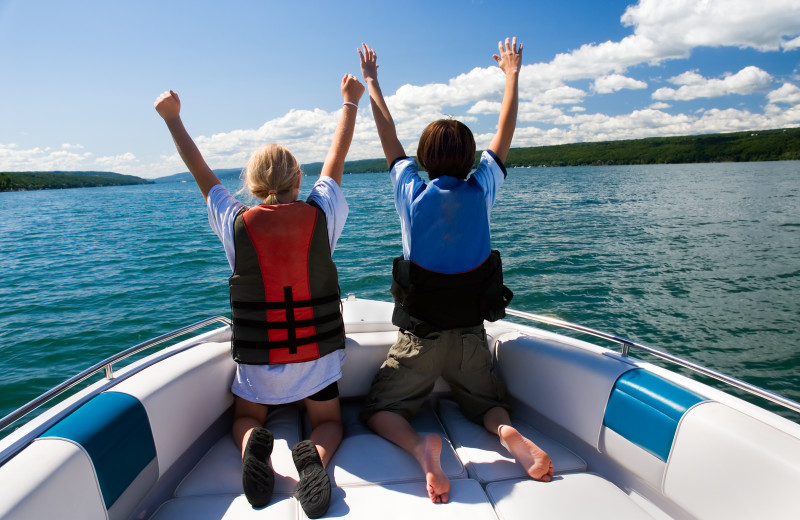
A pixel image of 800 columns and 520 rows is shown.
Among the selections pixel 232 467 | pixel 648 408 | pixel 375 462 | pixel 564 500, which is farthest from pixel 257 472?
pixel 648 408

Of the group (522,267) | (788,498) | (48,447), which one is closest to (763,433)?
(788,498)

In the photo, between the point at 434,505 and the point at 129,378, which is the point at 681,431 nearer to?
the point at 434,505

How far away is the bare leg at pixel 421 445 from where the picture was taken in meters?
1.83

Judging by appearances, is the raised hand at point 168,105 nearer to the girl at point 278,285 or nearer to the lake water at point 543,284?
the girl at point 278,285

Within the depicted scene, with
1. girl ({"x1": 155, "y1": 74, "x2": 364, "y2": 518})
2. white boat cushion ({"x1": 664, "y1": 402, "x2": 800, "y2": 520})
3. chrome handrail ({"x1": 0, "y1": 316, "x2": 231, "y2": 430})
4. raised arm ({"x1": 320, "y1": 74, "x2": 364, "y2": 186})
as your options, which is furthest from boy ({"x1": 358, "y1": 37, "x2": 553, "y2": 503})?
chrome handrail ({"x1": 0, "y1": 316, "x2": 231, "y2": 430})

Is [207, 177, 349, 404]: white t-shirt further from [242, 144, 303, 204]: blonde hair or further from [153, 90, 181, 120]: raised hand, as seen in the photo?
[153, 90, 181, 120]: raised hand

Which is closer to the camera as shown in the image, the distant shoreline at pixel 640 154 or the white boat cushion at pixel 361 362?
the white boat cushion at pixel 361 362

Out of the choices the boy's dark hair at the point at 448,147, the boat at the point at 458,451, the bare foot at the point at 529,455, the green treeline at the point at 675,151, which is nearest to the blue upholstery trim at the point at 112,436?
the boat at the point at 458,451

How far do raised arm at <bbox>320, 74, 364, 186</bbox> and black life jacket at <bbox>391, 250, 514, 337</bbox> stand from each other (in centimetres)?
55

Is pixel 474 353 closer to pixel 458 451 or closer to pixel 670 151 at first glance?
pixel 458 451

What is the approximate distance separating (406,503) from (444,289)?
0.89 meters

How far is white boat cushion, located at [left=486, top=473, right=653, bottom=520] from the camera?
1.76m

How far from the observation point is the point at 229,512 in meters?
1.77

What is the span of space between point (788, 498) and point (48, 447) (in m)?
2.32
